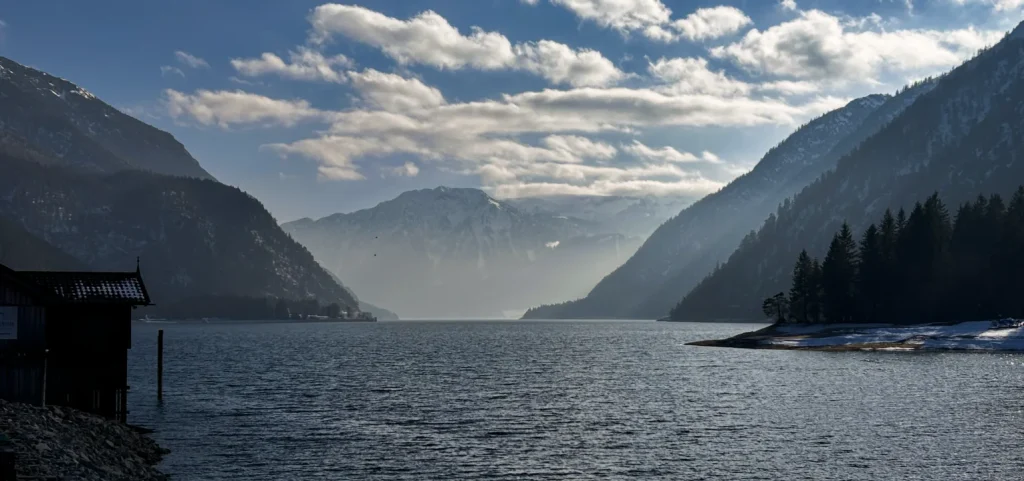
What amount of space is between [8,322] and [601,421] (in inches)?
1831

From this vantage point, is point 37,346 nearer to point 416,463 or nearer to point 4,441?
point 4,441

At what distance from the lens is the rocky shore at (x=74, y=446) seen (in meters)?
44.2

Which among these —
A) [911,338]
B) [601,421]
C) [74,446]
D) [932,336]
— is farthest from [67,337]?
[932,336]

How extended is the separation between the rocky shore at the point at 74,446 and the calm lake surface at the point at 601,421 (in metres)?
2.49

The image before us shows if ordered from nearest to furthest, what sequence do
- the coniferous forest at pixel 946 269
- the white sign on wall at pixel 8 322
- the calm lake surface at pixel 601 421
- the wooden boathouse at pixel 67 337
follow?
the calm lake surface at pixel 601 421 < the white sign on wall at pixel 8 322 < the wooden boathouse at pixel 67 337 < the coniferous forest at pixel 946 269

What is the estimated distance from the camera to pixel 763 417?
7769 cm

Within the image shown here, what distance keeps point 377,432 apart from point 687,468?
2670 centimetres

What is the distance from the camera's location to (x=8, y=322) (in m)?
62.2

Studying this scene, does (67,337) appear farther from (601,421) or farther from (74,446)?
(601,421)

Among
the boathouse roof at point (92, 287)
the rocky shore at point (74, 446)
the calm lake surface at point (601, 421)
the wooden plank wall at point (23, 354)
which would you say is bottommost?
the calm lake surface at point (601, 421)

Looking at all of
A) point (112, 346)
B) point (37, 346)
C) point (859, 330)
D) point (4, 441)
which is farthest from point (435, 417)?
point (859, 330)

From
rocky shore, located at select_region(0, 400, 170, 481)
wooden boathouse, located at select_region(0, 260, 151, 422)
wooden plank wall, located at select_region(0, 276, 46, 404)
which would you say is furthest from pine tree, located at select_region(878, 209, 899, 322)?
wooden plank wall, located at select_region(0, 276, 46, 404)

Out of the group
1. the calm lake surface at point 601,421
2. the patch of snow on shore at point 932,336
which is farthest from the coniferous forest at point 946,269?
the calm lake surface at point 601,421

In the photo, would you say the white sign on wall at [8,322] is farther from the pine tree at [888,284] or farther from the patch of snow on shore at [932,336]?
the pine tree at [888,284]
